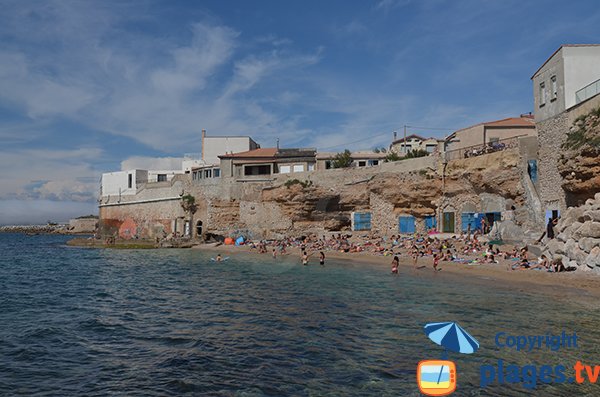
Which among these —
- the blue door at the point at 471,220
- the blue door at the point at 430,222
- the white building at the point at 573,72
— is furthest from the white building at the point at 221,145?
the white building at the point at 573,72

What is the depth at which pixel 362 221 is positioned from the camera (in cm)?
3884

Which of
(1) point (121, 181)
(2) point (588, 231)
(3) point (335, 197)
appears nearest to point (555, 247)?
(2) point (588, 231)

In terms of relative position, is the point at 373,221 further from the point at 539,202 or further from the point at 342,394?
the point at 342,394

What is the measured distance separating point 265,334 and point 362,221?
29.0 m

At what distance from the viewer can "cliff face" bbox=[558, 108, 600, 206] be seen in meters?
20.0

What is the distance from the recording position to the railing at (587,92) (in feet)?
68.6

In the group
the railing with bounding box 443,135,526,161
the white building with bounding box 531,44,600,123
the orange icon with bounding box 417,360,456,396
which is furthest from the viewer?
the railing with bounding box 443,135,526,161

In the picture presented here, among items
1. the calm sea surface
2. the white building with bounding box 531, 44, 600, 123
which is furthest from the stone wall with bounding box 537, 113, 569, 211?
the calm sea surface

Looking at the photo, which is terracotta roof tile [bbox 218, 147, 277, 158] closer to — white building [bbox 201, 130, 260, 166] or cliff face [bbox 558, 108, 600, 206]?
white building [bbox 201, 130, 260, 166]

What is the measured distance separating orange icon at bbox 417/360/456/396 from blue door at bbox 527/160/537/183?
24.7m

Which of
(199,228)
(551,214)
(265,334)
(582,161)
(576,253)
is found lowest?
(265,334)

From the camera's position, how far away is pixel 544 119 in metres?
25.4

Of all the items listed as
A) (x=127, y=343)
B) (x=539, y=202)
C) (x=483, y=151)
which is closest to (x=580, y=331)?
(x=127, y=343)

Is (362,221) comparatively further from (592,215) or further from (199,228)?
(592,215)
